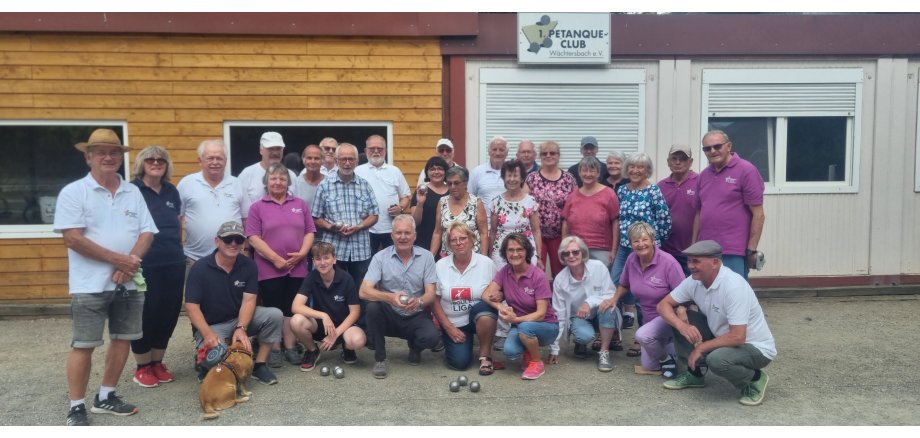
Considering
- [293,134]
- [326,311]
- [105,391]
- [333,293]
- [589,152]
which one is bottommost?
[105,391]

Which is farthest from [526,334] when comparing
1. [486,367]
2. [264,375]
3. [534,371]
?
[264,375]

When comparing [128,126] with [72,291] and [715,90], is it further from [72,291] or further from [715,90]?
[715,90]

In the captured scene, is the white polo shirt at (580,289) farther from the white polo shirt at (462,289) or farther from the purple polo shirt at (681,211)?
the purple polo shirt at (681,211)

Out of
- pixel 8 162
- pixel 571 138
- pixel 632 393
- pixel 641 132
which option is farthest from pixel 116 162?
pixel 641 132

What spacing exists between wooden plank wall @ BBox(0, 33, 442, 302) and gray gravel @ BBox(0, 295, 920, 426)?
2.25m

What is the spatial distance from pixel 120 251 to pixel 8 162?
4423 mm

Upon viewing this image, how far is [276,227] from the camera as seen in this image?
575 centimetres

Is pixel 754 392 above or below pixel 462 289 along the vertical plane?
below

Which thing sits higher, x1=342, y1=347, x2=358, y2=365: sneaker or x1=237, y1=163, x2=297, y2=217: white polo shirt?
A: x1=237, y1=163, x2=297, y2=217: white polo shirt

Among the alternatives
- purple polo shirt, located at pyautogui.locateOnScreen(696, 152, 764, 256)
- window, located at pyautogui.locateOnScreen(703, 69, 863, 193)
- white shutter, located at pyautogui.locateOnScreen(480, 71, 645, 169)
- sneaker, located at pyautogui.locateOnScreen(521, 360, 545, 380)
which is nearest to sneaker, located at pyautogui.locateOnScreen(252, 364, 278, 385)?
sneaker, located at pyautogui.locateOnScreen(521, 360, 545, 380)

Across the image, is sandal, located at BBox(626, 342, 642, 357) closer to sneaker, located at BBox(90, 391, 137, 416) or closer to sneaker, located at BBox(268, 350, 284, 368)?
sneaker, located at BBox(268, 350, 284, 368)

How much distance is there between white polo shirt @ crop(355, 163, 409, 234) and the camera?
21.6ft

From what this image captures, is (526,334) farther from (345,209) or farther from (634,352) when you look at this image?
(345,209)

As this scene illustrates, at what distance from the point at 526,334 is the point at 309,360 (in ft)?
5.23
